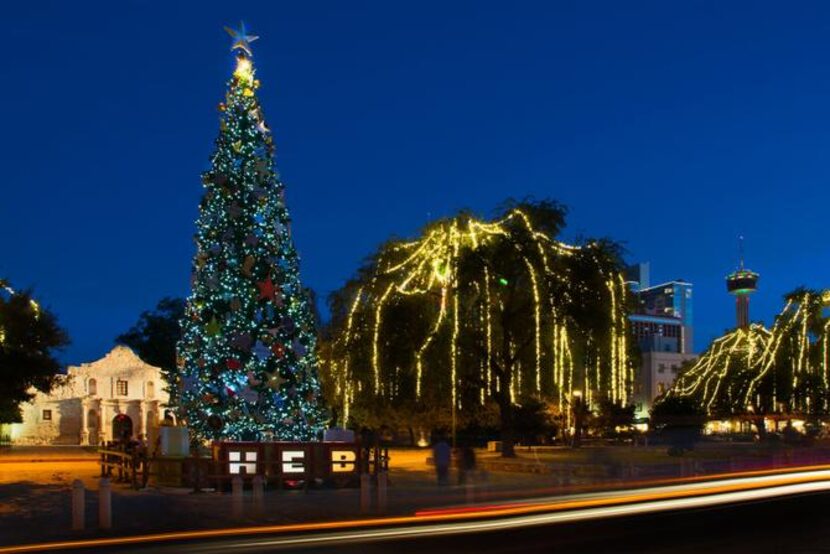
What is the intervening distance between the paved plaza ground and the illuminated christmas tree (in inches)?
159

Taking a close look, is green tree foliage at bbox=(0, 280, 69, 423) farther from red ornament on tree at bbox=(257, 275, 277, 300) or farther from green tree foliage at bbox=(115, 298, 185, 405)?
green tree foliage at bbox=(115, 298, 185, 405)

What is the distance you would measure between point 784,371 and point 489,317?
23.5 metres

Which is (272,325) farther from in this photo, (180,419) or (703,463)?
(703,463)

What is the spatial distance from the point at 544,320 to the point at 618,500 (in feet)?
52.1

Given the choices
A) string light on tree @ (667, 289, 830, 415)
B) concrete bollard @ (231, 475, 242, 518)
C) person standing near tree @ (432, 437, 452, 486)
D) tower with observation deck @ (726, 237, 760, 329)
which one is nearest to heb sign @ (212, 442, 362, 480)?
person standing near tree @ (432, 437, 452, 486)

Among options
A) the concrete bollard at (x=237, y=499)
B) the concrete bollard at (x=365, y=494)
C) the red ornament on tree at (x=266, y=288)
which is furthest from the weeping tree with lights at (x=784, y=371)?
the concrete bollard at (x=237, y=499)

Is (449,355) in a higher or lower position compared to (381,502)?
higher

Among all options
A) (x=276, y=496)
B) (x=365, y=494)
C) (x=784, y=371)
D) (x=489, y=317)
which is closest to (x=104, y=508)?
(x=365, y=494)

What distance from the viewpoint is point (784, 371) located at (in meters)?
52.7

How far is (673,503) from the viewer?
62.2 feet

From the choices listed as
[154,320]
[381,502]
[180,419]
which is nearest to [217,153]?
[180,419]

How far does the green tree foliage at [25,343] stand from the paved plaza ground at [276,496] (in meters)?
2.98

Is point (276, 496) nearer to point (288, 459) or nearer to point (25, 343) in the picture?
point (288, 459)

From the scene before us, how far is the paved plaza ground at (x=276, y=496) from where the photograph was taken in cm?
1950
